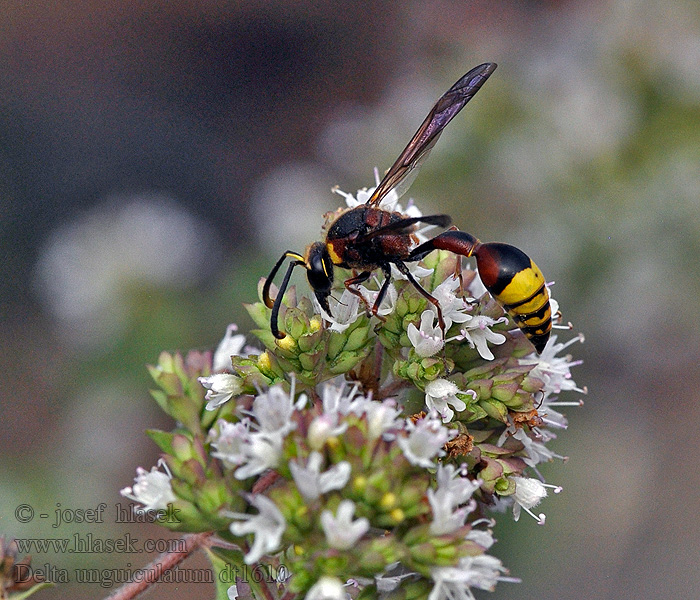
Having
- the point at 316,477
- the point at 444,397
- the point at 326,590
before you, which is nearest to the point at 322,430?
the point at 316,477

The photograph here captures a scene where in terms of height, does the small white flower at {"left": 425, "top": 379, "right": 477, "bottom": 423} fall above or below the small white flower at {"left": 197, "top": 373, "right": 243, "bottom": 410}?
below

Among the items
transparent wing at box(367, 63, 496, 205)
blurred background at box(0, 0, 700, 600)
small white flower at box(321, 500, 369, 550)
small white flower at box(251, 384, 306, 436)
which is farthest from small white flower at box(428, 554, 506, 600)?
blurred background at box(0, 0, 700, 600)

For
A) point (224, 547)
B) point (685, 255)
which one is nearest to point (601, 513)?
point (685, 255)

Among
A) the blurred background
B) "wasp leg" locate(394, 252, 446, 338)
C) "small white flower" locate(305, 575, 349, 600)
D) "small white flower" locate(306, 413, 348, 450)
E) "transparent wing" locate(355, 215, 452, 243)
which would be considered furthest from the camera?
the blurred background

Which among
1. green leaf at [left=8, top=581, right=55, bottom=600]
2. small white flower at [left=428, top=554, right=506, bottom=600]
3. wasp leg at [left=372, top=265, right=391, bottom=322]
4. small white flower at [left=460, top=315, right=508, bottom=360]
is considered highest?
wasp leg at [left=372, top=265, right=391, bottom=322]

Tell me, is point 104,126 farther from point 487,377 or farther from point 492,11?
point 487,377

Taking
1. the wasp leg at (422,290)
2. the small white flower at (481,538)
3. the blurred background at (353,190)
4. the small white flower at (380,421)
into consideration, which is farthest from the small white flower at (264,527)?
the blurred background at (353,190)

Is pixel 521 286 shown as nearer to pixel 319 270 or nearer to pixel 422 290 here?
pixel 422 290

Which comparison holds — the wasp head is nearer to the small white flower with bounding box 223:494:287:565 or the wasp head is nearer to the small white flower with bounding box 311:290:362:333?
the small white flower with bounding box 311:290:362:333
